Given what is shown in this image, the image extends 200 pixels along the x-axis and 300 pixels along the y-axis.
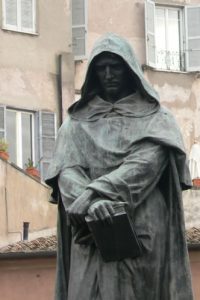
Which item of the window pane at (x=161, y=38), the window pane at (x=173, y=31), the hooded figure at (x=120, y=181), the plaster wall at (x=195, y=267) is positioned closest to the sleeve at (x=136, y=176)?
the hooded figure at (x=120, y=181)

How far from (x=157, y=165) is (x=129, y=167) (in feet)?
0.62

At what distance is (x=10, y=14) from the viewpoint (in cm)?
3934

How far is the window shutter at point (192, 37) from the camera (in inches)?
1670

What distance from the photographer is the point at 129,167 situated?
992 cm

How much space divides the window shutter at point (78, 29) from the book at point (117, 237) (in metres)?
30.7

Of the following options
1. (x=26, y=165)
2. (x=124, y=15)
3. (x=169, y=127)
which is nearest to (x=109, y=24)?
(x=124, y=15)

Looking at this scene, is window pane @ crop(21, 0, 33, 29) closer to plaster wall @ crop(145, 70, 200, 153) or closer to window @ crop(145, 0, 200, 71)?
window @ crop(145, 0, 200, 71)

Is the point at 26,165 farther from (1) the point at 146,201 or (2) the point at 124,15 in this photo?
(1) the point at 146,201

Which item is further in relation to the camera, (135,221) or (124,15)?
(124,15)

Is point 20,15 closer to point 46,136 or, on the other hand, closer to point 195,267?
point 46,136

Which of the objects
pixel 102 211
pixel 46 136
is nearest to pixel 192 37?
pixel 46 136

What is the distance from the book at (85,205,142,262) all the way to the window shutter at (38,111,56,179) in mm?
27755

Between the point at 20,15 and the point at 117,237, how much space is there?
29.9 metres

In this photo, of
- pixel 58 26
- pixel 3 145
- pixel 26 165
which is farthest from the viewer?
pixel 58 26
